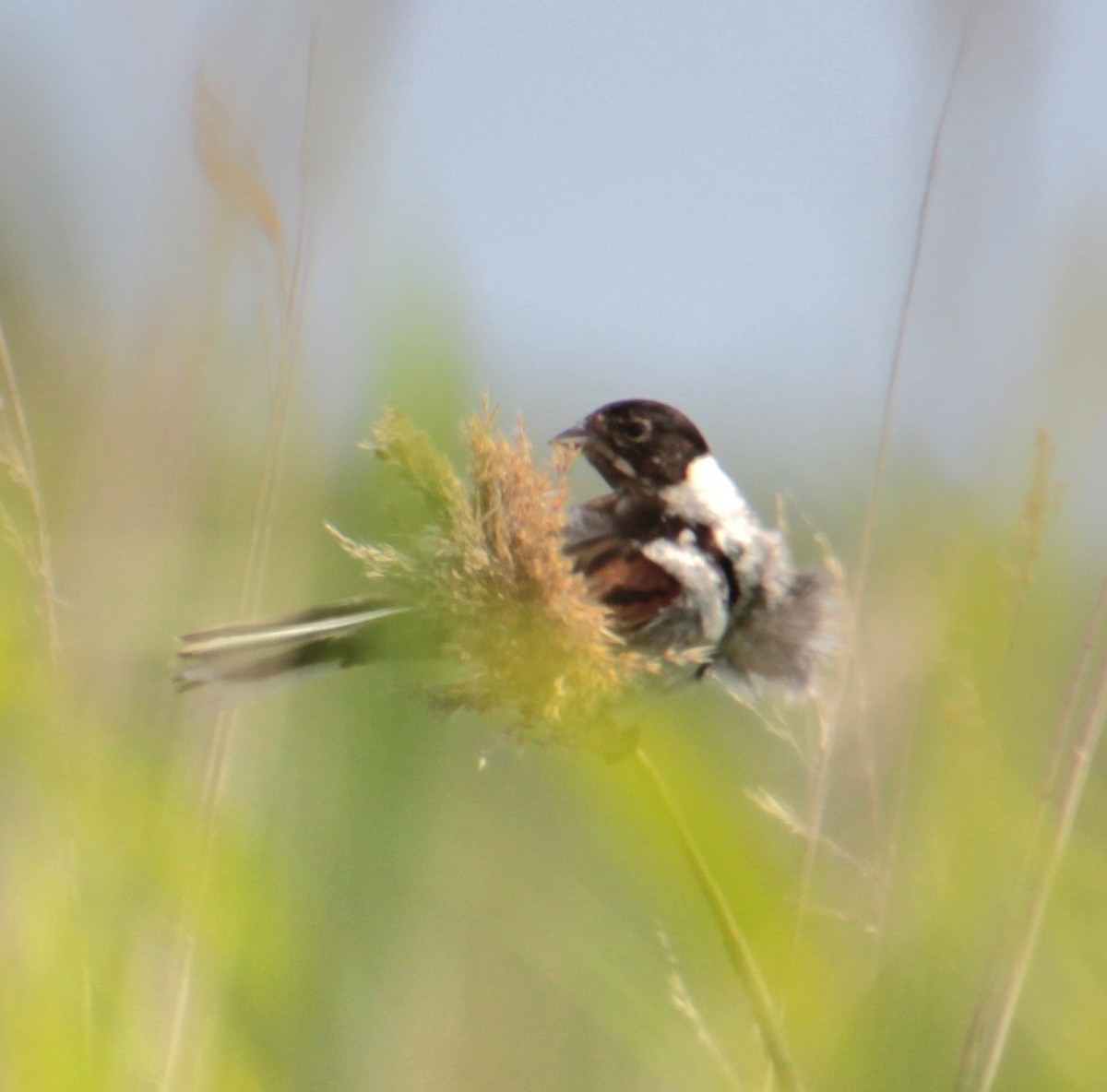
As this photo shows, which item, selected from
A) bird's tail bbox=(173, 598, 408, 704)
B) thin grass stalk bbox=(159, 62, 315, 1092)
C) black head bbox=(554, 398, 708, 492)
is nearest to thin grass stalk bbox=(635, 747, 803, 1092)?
bird's tail bbox=(173, 598, 408, 704)

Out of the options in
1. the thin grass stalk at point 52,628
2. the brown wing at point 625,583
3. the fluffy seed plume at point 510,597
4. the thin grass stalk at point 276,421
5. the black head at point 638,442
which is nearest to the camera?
the thin grass stalk at point 52,628

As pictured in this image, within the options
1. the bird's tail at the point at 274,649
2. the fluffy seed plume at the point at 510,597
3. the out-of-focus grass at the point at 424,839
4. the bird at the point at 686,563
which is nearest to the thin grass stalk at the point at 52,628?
the out-of-focus grass at the point at 424,839

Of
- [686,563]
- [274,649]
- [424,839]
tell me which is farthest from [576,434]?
[424,839]

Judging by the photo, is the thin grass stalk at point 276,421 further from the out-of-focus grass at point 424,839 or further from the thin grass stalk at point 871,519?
the thin grass stalk at point 871,519

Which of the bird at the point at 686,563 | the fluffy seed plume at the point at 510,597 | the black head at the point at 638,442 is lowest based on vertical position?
the bird at the point at 686,563

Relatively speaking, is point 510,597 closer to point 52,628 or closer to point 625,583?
point 52,628

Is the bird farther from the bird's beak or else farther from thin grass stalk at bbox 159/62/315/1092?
thin grass stalk at bbox 159/62/315/1092
